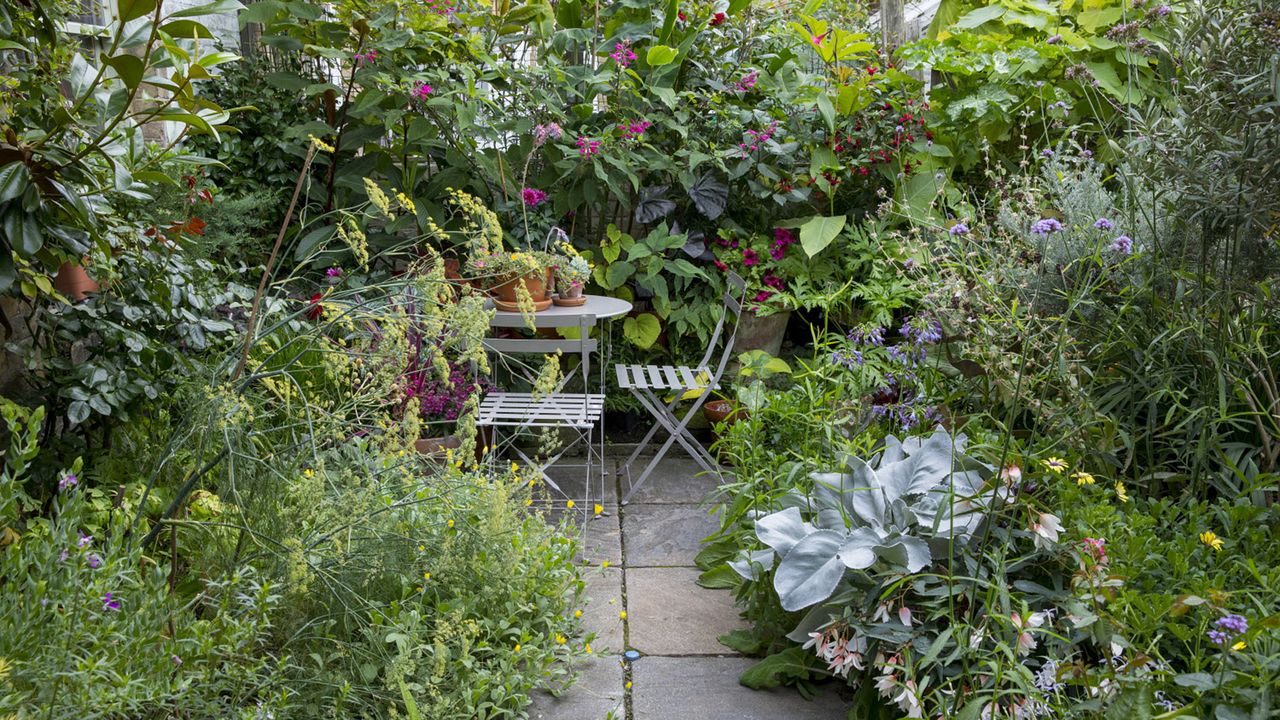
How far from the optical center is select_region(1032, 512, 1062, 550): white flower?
239cm

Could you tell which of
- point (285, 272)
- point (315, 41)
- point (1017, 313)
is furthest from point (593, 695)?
point (315, 41)

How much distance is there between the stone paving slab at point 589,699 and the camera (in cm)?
269

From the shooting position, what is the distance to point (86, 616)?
78.8 inches

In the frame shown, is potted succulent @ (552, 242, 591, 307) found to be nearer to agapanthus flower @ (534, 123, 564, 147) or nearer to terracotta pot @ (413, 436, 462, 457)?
agapanthus flower @ (534, 123, 564, 147)

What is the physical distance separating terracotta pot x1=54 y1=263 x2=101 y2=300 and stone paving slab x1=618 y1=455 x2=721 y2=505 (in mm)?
2366

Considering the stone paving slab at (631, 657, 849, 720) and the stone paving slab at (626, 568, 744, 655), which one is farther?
the stone paving slab at (626, 568, 744, 655)


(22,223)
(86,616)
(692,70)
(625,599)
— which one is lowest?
(625,599)

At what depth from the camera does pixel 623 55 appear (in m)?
4.99

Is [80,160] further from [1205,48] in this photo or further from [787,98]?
[787,98]

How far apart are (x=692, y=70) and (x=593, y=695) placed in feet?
12.3

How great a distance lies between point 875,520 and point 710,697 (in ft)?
2.31

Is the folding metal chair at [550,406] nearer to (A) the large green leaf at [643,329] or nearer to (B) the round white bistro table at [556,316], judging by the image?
(B) the round white bistro table at [556,316]

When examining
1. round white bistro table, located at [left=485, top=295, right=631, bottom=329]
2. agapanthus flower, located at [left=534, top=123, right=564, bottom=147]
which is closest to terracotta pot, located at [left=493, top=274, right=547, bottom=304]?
round white bistro table, located at [left=485, top=295, right=631, bottom=329]

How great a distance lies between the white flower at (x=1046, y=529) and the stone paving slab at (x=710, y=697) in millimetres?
742
